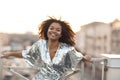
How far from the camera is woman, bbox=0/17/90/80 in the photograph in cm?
353

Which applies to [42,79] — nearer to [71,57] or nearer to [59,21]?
[71,57]

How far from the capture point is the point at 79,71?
4.09 m

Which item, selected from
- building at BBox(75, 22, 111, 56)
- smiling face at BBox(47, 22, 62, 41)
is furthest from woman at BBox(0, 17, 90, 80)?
building at BBox(75, 22, 111, 56)

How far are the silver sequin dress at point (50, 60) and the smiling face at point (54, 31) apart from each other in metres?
0.10

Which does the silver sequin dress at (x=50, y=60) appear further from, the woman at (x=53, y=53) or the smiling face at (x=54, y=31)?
the smiling face at (x=54, y=31)

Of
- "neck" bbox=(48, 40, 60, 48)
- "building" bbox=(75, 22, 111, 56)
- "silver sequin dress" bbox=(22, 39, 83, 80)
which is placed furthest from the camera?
"building" bbox=(75, 22, 111, 56)

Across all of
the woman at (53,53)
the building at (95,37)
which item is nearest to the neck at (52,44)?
the woman at (53,53)

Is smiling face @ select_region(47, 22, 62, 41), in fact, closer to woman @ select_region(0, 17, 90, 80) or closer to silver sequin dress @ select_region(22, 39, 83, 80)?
woman @ select_region(0, 17, 90, 80)

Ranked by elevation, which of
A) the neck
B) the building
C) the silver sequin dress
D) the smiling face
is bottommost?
the building

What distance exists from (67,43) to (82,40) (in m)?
46.6

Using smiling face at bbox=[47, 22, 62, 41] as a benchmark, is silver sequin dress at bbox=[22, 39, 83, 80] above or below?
below

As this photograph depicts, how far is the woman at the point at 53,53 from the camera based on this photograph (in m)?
3.53

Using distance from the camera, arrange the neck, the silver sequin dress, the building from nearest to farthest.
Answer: the silver sequin dress, the neck, the building

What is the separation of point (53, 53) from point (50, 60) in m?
0.09
